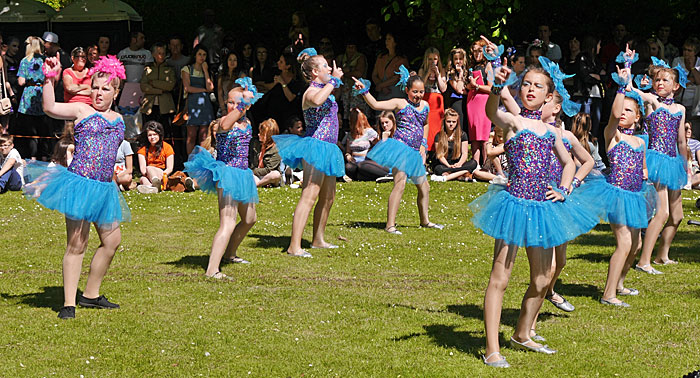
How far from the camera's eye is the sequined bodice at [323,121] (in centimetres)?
1236

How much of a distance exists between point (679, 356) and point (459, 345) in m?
1.75

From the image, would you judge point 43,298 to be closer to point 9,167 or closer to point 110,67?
point 110,67

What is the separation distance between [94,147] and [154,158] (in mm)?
9392

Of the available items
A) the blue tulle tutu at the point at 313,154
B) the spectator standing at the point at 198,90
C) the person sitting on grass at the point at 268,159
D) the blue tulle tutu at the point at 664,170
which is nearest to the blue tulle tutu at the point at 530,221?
the blue tulle tutu at the point at 664,170

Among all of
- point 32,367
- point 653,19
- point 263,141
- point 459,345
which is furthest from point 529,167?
point 653,19

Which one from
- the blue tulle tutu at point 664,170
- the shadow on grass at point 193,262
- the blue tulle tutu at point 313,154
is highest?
the blue tulle tutu at point 664,170

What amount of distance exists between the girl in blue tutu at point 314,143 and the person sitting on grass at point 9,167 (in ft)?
22.9

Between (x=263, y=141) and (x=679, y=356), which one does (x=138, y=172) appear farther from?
(x=679, y=356)

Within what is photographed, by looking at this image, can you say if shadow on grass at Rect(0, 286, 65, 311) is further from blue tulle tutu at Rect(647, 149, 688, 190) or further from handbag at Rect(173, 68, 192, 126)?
handbag at Rect(173, 68, 192, 126)

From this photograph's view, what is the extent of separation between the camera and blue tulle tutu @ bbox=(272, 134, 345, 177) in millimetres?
12219

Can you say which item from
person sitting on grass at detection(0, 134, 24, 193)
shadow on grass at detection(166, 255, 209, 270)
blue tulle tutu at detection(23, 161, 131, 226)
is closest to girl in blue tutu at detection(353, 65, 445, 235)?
shadow on grass at detection(166, 255, 209, 270)

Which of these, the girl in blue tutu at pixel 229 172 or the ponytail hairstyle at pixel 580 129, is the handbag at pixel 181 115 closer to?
the ponytail hairstyle at pixel 580 129

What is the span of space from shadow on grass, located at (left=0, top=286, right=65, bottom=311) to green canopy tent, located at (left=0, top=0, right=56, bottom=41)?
13194 millimetres

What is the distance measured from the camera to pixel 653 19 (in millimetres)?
22562
